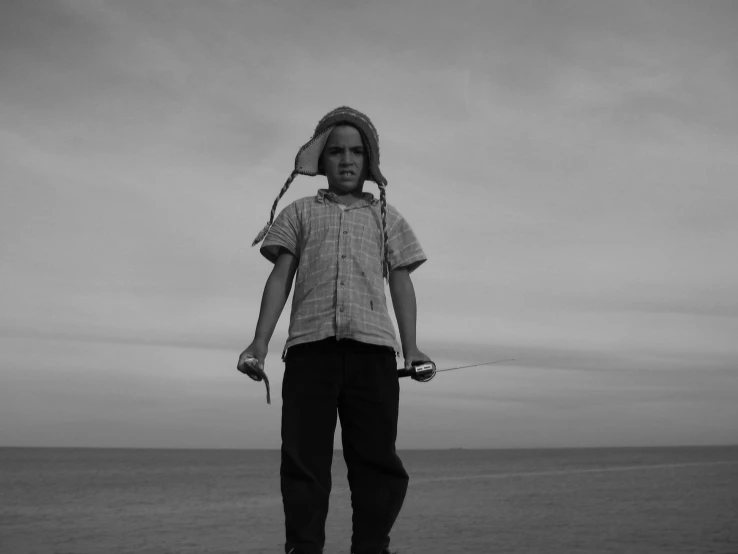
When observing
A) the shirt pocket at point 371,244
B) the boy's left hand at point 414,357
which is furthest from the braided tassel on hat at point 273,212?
the boy's left hand at point 414,357

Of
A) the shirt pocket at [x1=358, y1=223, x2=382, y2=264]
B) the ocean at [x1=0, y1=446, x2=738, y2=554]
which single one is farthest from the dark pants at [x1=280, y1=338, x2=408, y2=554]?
the ocean at [x1=0, y1=446, x2=738, y2=554]

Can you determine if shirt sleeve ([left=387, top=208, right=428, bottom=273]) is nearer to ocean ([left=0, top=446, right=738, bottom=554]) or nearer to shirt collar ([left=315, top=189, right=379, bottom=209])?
shirt collar ([left=315, top=189, right=379, bottom=209])

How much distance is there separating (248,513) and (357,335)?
24.3 metres

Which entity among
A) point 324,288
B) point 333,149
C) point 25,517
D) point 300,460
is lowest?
point 25,517

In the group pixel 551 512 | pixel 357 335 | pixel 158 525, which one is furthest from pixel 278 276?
pixel 551 512

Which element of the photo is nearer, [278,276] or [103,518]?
[278,276]

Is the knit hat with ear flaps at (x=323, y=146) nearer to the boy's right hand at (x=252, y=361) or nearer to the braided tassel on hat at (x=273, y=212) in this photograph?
the braided tassel on hat at (x=273, y=212)

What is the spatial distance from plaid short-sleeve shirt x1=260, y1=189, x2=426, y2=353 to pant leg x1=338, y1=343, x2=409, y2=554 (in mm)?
157

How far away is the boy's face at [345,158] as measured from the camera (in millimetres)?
4320

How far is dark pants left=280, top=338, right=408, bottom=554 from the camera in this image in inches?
156

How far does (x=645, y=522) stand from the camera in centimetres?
2097

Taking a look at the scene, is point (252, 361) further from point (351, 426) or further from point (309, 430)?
point (351, 426)

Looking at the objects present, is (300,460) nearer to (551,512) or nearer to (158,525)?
(158,525)

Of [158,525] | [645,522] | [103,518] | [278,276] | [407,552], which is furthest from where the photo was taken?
[103,518]
